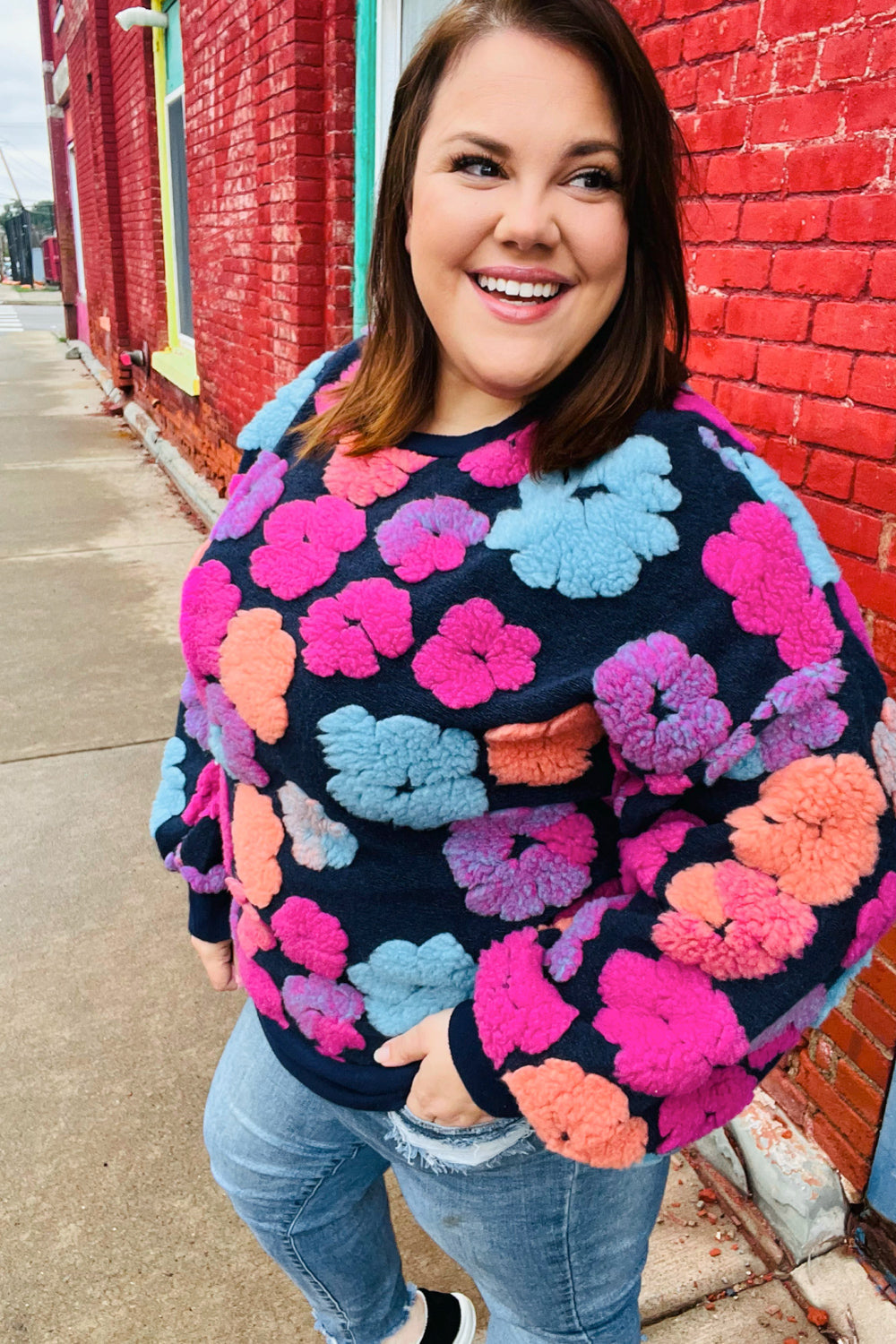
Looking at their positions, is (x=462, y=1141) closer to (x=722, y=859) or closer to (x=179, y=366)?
(x=722, y=859)

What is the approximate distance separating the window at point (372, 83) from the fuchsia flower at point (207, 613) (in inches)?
113

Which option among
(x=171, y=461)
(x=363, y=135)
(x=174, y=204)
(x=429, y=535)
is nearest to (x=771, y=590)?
(x=429, y=535)

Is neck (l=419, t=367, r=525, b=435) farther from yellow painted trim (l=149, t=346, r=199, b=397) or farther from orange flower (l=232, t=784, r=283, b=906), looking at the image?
yellow painted trim (l=149, t=346, r=199, b=397)

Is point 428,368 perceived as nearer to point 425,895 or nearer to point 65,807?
point 425,895

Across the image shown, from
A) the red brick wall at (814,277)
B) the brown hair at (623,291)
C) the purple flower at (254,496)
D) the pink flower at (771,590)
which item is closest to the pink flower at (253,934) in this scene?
the purple flower at (254,496)

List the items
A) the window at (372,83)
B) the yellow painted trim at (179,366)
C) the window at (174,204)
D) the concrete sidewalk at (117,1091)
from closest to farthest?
the concrete sidewalk at (117,1091), the window at (372,83), the yellow painted trim at (179,366), the window at (174,204)

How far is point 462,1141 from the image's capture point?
1.13 m

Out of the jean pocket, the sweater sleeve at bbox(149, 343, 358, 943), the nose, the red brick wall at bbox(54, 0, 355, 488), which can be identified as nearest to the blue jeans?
the jean pocket

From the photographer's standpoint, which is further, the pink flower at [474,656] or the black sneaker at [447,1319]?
the black sneaker at [447,1319]

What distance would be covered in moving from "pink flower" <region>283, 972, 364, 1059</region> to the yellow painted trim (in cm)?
646

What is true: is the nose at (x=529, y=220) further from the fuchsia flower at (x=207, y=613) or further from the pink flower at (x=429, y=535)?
the fuchsia flower at (x=207, y=613)

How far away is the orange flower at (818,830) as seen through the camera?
0.92 metres

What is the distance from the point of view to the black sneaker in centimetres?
168

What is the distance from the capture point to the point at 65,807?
3.50 metres
